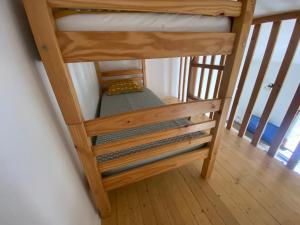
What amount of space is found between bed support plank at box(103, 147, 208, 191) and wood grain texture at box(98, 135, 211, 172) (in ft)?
0.29

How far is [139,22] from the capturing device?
0.66 meters

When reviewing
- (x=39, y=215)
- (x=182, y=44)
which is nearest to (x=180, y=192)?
(x=39, y=215)

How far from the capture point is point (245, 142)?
1954 millimetres

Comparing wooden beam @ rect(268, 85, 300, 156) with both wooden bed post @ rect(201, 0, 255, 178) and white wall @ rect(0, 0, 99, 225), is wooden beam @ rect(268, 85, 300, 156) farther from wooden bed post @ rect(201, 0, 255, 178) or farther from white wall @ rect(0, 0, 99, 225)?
white wall @ rect(0, 0, 99, 225)

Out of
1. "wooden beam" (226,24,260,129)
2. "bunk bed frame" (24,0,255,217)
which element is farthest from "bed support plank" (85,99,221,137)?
"wooden beam" (226,24,260,129)

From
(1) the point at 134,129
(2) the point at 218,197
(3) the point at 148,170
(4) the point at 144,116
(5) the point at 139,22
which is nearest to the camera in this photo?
(5) the point at 139,22

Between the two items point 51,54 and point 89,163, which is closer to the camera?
point 51,54

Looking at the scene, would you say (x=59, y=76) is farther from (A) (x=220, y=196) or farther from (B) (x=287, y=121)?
(B) (x=287, y=121)

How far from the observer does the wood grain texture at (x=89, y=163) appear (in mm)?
792

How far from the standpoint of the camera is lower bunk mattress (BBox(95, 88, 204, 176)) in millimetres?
1104

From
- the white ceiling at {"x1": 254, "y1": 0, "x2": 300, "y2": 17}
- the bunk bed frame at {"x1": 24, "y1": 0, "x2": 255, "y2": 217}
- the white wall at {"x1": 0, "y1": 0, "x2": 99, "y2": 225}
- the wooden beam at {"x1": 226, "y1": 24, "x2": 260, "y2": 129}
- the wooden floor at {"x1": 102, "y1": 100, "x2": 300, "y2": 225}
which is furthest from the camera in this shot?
the wooden beam at {"x1": 226, "y1": 24, "x2": 260, "y2": 129}

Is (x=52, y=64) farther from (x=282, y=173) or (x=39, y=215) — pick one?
(x=282, y=173)

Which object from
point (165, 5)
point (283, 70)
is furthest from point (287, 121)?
point (165, 5)

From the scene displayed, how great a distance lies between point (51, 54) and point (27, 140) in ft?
1.16
